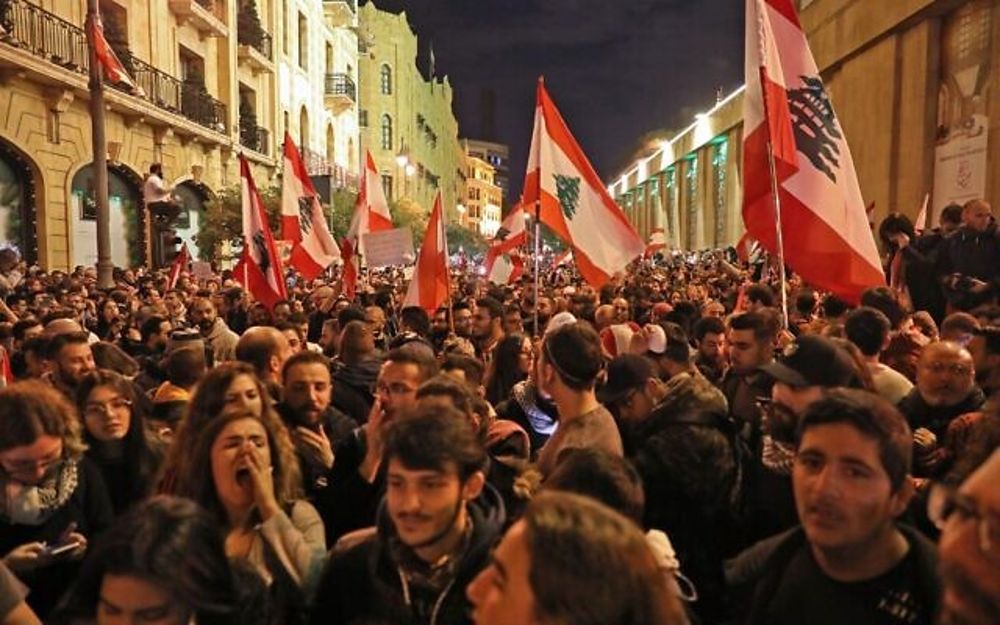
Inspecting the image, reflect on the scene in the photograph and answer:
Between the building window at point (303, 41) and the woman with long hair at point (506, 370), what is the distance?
3832 cm

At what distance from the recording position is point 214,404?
3.50 metres

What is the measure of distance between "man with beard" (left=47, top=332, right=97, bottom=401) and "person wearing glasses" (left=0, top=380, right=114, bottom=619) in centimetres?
218

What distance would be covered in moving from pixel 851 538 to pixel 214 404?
7.98 feet

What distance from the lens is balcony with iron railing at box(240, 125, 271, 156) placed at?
32250 millimetres

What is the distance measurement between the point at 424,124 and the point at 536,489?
3156 inches

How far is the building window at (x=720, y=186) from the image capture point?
3900 centimetres

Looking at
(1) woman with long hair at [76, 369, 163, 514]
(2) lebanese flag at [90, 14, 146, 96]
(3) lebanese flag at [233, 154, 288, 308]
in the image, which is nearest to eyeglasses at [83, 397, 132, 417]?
(1) woman with long hair at [76, 369, 163, 514]

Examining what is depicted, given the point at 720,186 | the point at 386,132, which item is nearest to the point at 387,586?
the point at 720,186

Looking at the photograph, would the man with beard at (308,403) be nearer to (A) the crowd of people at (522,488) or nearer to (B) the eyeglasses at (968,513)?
(A) the crowd of people at (522,488)

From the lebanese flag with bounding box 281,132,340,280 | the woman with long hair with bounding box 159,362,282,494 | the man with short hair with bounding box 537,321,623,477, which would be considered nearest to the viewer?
the woman with long hair with bounding box 159,362,282,494

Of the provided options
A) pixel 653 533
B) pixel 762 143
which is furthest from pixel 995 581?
pixel 762 143

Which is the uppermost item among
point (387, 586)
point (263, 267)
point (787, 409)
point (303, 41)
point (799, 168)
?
point (303, 41)

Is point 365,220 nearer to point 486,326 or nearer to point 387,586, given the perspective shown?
point 486,326

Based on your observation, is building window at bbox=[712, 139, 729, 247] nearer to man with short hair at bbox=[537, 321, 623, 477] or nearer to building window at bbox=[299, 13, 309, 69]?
building window at bbox=[299, 13, 309, 69]
